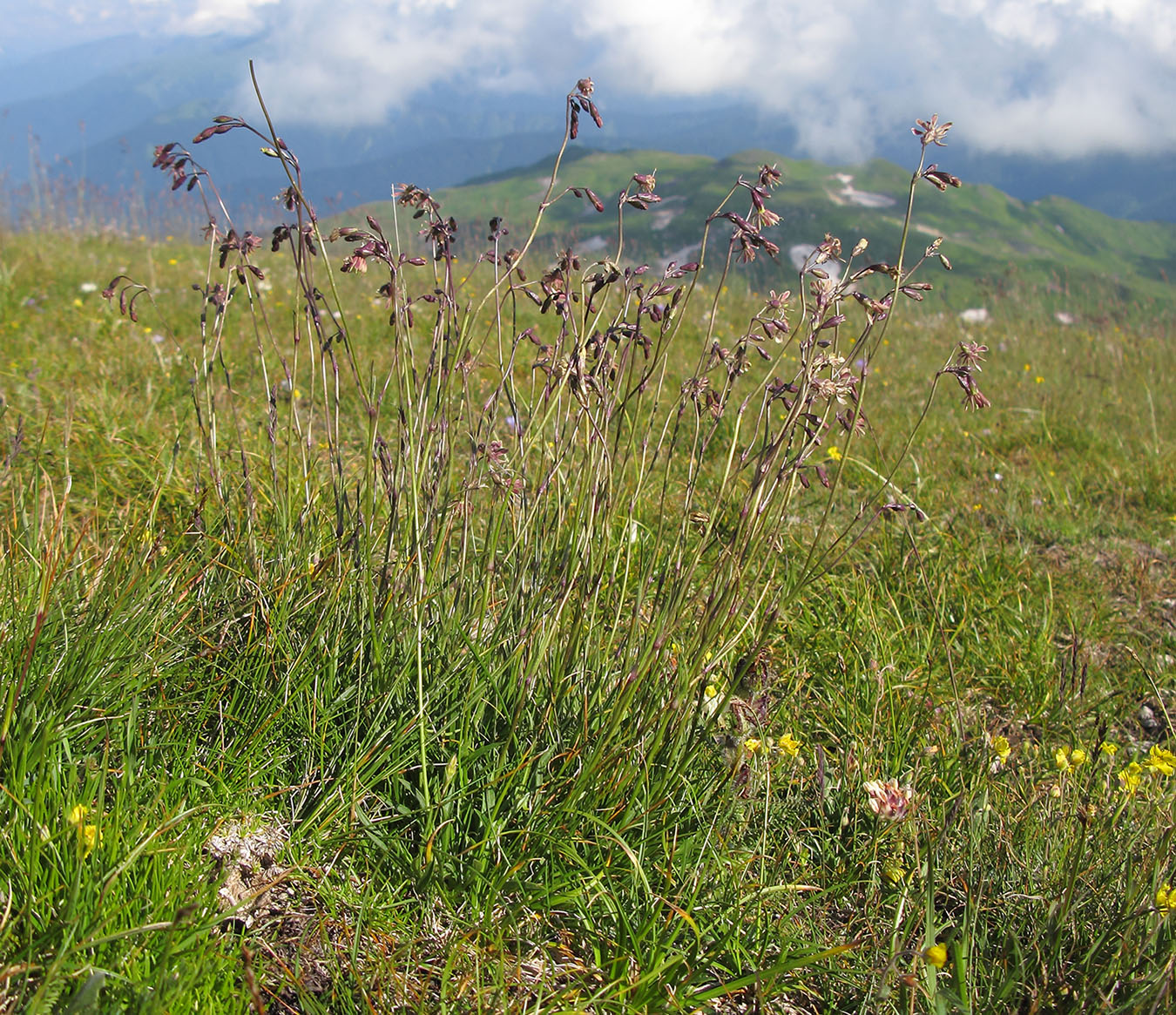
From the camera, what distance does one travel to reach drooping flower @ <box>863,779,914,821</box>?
1688 mm

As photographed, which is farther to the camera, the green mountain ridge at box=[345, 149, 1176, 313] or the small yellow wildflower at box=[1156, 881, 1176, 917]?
the green mountain ridge at box=[345, 149, 1176, 313]

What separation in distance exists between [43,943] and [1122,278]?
172 meters

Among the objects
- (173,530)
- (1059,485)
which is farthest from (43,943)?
(1059,485)

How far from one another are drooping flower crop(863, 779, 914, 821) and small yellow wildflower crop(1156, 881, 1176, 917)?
0.44m

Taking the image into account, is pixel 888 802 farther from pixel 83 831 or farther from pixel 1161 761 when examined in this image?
pixel 83 831

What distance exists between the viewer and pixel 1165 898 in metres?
1.44

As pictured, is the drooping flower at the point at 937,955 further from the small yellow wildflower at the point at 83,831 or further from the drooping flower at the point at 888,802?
the small yellow wildflower at the point at 83,831

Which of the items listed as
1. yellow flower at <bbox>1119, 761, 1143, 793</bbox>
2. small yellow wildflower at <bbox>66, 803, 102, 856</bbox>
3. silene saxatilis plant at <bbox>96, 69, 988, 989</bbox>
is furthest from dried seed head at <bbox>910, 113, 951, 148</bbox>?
small yellow wildflower at <bbox>66, 803, 102, 856</bbox>

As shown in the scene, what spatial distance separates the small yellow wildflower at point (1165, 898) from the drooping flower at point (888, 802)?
0.44 m

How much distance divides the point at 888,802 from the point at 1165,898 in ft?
1.62

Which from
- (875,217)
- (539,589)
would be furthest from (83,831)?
(875,217)

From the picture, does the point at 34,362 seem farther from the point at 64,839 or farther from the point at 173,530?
the point at 64,839

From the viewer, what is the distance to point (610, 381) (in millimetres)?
1928

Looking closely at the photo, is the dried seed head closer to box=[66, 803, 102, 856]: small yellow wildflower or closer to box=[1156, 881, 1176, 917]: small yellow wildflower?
box=[1156, 881, 1176, 917]: small yellow wildflower
